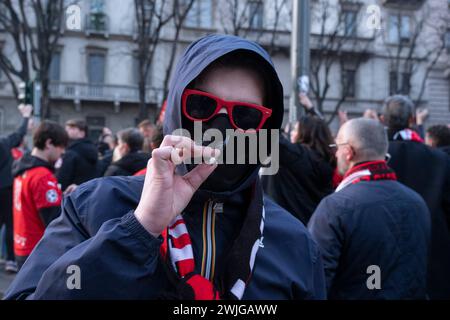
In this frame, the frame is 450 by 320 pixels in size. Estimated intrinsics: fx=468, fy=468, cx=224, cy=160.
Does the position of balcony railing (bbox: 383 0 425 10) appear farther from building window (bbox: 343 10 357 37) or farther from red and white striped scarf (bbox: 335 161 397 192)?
red and white striped scarf (bbox: 335 161 397 192)

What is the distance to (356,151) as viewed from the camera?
3.05 metres

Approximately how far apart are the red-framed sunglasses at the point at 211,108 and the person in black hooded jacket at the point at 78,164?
14.7 ft

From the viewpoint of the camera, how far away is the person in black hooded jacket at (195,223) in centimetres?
112

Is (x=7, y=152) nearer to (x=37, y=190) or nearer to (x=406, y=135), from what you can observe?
(x=37, y=190)

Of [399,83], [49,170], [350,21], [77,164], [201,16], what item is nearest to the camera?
[49,170]

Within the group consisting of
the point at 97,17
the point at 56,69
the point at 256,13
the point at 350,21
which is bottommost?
the point at 56,69

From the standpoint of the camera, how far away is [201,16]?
71.3 ft

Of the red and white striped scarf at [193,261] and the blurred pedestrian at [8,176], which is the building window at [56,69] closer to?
the blurred pedestrian at [8,176]

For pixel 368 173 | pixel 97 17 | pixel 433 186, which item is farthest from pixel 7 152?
pixel 97 17

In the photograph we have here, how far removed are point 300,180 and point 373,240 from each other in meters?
1.60

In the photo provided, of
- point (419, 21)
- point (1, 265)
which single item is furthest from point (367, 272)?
point (419, 21)

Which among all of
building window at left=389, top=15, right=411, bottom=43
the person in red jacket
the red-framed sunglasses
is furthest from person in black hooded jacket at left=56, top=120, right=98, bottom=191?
building window at left=389, top=15, right=411, bottom=43

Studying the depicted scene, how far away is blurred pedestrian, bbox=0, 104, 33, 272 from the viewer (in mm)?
6785

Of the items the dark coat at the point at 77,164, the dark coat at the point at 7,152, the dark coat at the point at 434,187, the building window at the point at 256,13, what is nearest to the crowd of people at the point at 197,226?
the dark coat at the point at 434,187
